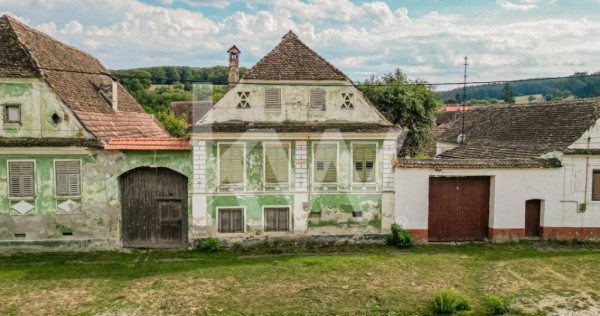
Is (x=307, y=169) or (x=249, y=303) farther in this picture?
(x=307, y=169)

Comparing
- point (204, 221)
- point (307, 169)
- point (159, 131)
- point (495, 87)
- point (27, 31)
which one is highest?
point (495, 87)

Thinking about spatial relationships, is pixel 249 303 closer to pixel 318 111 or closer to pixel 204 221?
pixel 204 221

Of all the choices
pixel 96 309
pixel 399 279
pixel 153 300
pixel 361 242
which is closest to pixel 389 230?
pixel 361 242

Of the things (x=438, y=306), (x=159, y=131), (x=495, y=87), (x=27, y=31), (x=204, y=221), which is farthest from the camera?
(x=495, y=87)

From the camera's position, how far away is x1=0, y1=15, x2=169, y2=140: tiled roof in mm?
15145

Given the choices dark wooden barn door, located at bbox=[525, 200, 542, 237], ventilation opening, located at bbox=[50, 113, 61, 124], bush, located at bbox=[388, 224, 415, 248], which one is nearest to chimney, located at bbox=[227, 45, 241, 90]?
ventilation opening, located at bbox=[50, 113, 61, 124]

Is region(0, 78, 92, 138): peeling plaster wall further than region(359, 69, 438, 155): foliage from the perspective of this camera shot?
No

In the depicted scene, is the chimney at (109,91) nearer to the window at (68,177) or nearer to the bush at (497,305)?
the window at (68,177)

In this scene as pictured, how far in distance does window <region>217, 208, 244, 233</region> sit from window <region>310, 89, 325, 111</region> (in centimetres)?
496

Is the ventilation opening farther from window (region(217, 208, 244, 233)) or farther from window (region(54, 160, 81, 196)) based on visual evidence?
window (region(217, 208, 244, 233))

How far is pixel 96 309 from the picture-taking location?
10.9m

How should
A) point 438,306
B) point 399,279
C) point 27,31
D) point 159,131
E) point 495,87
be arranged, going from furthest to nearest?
point 495,87 < point 159,131 < point 27,31 < point 399,279 < point 438,306

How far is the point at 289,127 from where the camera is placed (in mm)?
16188

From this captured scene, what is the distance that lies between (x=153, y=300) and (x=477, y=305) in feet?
28.8
